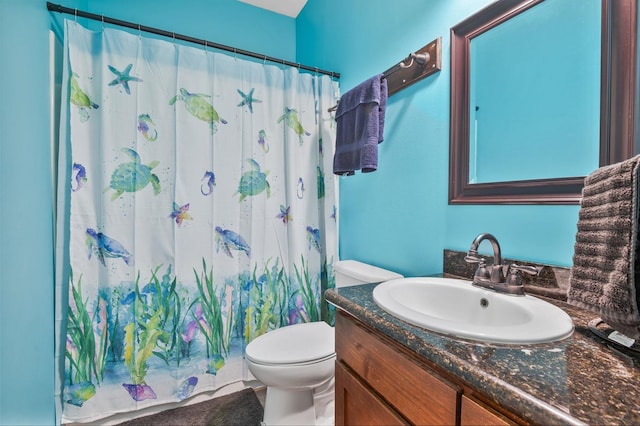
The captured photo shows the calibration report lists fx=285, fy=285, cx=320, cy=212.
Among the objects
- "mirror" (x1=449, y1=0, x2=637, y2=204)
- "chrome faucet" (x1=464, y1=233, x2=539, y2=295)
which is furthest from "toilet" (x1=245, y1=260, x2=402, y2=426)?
"mirror" (x1=449, y1=0, x2=637, y2=204)

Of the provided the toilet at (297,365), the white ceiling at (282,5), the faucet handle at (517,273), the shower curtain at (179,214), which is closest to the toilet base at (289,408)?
the toilet at (297,365)

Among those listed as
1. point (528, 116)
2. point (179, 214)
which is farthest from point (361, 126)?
point (179, 214)

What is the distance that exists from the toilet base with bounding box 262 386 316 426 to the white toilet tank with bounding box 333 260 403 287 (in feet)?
1.78

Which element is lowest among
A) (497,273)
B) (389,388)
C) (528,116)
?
(389,388)

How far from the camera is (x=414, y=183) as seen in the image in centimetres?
131

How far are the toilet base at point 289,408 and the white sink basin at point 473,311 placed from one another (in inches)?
29.8

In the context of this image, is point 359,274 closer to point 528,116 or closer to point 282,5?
point 528,116

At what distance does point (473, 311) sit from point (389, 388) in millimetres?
365

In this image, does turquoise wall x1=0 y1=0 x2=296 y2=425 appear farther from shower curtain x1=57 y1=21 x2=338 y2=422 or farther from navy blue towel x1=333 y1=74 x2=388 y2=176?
navy blue towel x1=333 y1=74 x2=388 y2=176

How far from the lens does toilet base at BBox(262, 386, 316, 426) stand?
4.17ft

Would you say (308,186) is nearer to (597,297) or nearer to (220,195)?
(220,195)

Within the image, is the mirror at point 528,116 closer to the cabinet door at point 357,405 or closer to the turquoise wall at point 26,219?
the cabinet door at point 357,405

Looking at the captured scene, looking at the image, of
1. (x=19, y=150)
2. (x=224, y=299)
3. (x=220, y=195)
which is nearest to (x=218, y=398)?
(x=224, y=299)

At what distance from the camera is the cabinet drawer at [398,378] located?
53 centimetres
